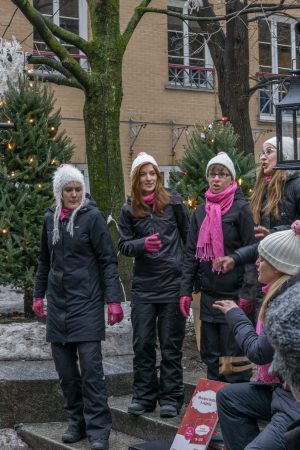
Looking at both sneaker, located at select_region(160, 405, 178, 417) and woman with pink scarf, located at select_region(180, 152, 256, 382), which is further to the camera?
sneaker, located at select_region(160, 405, 178, 417)

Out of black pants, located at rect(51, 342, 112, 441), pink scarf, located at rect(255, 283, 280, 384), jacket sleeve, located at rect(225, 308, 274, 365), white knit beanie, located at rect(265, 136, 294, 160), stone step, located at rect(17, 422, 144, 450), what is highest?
white knit beanie, located at rect(265, 136, 294, 160)

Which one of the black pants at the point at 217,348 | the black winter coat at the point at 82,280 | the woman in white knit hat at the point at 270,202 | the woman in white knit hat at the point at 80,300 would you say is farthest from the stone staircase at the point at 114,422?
the woman in white knit hat at the point at 270,202

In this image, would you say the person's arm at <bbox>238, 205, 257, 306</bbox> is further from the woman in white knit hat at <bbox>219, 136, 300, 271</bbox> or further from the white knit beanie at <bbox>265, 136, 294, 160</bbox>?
the white knit beanie at <bbox>265, 136, 294, 160</bbox>

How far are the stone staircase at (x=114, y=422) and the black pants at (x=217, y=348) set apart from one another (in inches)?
20.3

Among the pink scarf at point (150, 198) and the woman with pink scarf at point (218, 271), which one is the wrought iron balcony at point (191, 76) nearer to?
the pink scarf at point (150, 198)

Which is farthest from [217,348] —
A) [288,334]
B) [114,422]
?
[288,334]

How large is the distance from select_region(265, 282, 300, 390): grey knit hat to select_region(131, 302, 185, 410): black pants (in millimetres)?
4245

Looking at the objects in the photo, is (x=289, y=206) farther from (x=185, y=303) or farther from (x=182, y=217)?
(x=185, y=303)

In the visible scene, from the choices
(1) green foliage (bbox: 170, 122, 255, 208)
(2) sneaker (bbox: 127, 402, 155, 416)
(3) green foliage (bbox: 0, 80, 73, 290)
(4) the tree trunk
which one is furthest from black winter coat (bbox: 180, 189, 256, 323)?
(4) the tree trunk

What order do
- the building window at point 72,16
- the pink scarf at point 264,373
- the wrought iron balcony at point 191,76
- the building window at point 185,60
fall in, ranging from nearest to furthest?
the pink scarf at point 264,373 < the building window at point 72,16 < the building window at point 185,60 < the wrought iron balcony at point 191,76

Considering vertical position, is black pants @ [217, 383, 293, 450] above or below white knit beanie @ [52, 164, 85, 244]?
below

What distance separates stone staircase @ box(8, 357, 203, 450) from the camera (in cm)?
688

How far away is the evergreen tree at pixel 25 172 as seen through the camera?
9.07 m

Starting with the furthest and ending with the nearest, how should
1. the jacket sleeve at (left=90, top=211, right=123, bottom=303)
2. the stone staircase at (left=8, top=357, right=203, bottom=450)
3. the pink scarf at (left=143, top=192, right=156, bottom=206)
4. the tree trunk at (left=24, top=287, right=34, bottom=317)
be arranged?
the tree trunk at (left=24, top=287, right=34, bottom=317)
the pink scarf at (left=143, top=192, right=156, bottom=206)
the stone staircase at (left=8, top=357, right=203, bottom=450)
the jacket sleeve at (left=90, top=211, right=123, bottom=303)
